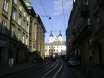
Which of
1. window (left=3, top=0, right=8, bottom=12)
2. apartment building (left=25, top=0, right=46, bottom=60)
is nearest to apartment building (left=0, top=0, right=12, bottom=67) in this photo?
window (left=3, top=0, right=8, bottom=12)

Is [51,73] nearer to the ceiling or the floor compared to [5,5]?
nearer to the floor

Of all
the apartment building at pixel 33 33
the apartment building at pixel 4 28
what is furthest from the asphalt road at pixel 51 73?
the apartment building at pixel 33 33

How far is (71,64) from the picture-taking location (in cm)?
2744

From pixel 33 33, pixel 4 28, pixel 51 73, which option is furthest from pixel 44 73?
pixel 33 33

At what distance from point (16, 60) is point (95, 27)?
17.8 metres

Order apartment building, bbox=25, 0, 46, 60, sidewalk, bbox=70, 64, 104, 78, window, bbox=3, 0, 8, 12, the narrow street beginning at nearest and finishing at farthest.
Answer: sidewalk, bbox=70, 64, 104, 78
the narrow street
window, bbox=3, 0, 8, 12
apartment building, bbox=25, 0, 46, 60

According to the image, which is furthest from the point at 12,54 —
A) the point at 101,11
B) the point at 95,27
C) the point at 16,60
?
the point at 101,11

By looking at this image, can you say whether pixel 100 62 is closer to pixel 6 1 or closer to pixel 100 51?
pixel 100 51

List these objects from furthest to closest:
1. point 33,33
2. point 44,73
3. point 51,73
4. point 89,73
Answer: point 33,33, point 51,73, point 44,73, point 89,73

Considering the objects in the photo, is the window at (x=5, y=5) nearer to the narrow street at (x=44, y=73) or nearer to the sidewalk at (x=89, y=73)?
the narrow street at (x=44, y=73)

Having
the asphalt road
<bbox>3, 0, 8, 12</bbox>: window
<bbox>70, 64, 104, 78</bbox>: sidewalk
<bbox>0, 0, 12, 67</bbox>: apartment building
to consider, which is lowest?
the asphalt road

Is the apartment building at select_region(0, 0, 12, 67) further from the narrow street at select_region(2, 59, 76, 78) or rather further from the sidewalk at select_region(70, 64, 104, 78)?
the sidewalk at select_region(70, 64, 104, 78)

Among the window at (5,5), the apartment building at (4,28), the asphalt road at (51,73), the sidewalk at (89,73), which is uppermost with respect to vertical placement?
the window at (5,5)

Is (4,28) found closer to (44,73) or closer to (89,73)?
(44,73)
